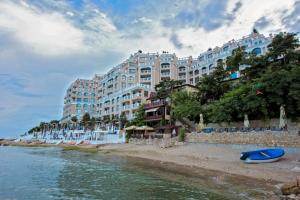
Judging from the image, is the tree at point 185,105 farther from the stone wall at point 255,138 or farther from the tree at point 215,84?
the stone wall at point 255,138

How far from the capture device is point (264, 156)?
65.8ft

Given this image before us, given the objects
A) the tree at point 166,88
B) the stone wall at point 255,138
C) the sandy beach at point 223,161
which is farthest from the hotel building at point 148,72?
the stone wall at point 255,138

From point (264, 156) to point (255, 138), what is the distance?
5.63 m

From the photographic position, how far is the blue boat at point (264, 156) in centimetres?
1978

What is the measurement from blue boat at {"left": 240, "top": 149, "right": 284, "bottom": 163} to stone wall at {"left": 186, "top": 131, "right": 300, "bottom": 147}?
2.66m

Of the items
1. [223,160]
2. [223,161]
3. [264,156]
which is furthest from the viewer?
[223,160]

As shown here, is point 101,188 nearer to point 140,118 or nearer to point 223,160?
point 223,160

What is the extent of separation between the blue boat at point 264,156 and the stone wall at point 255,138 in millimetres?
2662

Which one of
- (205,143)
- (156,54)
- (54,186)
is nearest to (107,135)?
(205,143)

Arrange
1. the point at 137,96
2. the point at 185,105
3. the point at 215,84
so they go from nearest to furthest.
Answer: the point at 185,105 < the point at 215,84 < the point at 137,96

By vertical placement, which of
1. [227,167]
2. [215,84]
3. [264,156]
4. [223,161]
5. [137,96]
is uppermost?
[137,96]

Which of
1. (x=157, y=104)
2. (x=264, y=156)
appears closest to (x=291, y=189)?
(x=264, y=156)

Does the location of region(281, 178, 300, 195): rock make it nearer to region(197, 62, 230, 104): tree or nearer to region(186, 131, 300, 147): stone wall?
region(186, 131, 300, 147): stone wall

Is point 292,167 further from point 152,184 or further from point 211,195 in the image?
point 152,184
